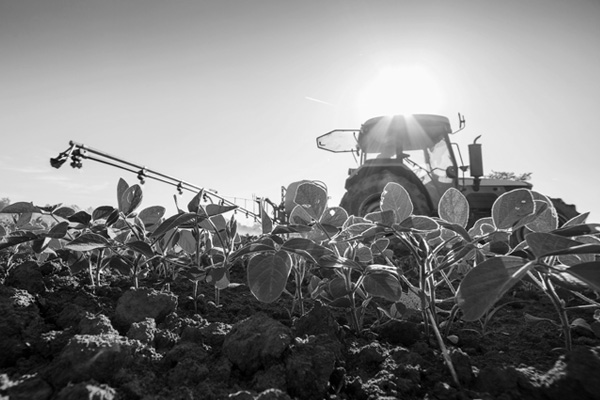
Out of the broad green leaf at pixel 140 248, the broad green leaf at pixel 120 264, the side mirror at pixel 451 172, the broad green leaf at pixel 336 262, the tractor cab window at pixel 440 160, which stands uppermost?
the tractor cab window at pixel 440 160

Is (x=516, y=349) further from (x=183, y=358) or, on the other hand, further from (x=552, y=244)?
(x=183, y=358)

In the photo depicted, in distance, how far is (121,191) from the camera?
1.01m

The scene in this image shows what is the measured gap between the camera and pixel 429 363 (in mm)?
685

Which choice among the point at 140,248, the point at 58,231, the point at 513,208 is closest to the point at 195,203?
the point at 140,248

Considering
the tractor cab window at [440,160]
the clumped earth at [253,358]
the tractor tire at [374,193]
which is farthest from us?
the tractor cab window at [440,160]

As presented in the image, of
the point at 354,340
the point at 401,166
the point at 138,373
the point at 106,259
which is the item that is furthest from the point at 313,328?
the point at 401,166

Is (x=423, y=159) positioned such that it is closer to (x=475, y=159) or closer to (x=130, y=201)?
(x=475, y=159)

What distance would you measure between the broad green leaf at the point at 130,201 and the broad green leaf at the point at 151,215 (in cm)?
16

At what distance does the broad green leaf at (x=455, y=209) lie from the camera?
30.6 inches

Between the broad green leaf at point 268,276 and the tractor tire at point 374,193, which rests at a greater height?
the tractor tire at point 374,193

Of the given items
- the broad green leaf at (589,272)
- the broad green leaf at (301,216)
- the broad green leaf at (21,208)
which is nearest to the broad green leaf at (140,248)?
the broad green leaf at (301,216)

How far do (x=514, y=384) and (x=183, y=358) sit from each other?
62cm

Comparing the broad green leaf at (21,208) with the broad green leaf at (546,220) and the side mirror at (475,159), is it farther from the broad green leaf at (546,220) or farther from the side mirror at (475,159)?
the side mirror at (475,159)

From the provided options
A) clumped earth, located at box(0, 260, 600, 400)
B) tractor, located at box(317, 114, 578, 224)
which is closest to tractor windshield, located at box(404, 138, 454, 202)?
tractor, located at box(317, 114, 578, 224)
